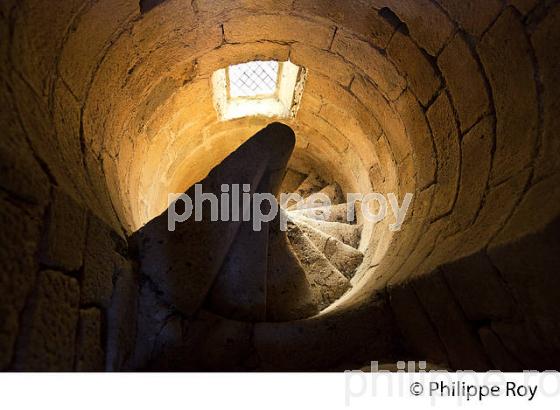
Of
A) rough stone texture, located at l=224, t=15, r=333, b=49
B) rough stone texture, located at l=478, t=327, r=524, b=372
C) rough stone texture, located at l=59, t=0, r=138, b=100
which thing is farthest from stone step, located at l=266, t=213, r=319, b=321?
rough stone texture, located at l=224, t=15, r=333, b=49

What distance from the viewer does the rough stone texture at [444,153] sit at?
2.50 metres

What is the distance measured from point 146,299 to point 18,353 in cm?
92

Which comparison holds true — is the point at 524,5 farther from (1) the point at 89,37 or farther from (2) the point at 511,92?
(1) the point at 89,37

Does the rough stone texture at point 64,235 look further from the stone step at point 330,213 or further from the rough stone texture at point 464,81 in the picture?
the stone step at point 330,213

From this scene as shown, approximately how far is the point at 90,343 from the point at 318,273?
1.86 meters

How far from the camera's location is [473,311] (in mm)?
1877

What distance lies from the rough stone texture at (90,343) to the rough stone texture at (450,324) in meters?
1.45

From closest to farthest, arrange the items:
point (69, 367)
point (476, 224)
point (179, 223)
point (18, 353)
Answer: point (18, 353), point (69, 367), point (476, 224), point (179, 223)

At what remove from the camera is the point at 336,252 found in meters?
3.81

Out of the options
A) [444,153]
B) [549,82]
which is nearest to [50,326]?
[549,82]

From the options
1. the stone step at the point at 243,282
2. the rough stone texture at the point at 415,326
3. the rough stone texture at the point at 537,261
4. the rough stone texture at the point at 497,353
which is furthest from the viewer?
the stone step at the point at 243,282

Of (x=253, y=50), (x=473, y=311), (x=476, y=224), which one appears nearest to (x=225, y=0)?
(x=253, y=50)

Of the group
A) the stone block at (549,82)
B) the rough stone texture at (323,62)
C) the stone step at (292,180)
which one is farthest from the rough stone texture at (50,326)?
the stone step at (292,180)
